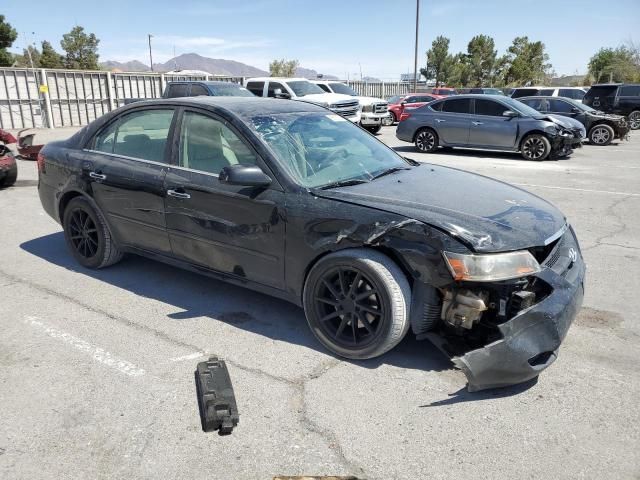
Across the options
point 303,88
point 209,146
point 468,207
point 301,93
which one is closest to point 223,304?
A: point 209,146

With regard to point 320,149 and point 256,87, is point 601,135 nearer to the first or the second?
point 256,87

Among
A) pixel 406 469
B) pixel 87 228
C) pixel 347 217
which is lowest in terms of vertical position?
pixel 406 469

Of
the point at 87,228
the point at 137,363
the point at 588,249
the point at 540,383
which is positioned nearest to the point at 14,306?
the point at 87,228

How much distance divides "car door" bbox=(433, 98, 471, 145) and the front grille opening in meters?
11.5

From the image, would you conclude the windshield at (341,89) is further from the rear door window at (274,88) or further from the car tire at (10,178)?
the car tire at (10,178)

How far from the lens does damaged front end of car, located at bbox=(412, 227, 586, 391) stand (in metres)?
2.80

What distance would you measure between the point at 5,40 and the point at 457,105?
130 ft

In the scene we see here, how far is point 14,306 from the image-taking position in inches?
168

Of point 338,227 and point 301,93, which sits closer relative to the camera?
point 338,227

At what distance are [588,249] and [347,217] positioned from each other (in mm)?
3705

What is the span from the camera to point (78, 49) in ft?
163

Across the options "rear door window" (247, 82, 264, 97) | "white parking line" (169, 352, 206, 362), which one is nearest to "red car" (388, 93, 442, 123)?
"rear door window" (247, 82, 264, 97)

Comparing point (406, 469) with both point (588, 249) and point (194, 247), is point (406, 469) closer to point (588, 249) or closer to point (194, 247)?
point (194, 247)

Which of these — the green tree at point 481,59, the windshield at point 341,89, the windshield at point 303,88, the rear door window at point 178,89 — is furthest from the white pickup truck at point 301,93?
the green tree at point 481,59
